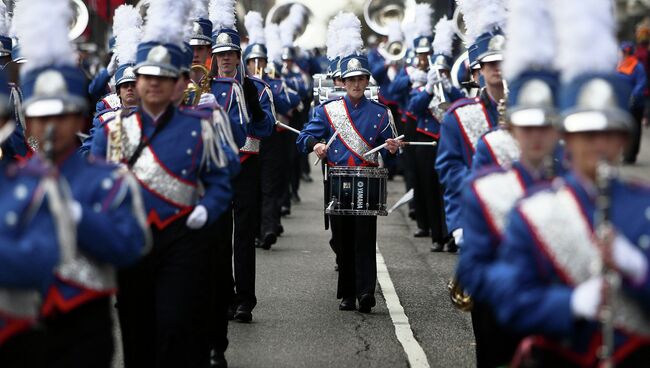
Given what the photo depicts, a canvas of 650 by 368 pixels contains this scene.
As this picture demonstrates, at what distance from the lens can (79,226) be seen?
545 centimetres

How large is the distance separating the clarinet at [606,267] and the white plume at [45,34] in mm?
2441

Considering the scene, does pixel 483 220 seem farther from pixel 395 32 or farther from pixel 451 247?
pixel 395 32

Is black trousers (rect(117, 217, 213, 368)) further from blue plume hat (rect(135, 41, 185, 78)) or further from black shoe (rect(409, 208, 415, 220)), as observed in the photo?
black shoe (rect(409, 208, 415, 220))

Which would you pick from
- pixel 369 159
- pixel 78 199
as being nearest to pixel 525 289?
pixel 78 199

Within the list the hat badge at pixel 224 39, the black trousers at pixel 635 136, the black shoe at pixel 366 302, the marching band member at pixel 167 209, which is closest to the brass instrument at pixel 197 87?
the hat badge at pixel 224 39

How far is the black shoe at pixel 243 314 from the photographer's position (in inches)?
417

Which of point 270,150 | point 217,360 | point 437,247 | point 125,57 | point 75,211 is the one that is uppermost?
point 125,57

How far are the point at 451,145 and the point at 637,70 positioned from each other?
16543 millimetres

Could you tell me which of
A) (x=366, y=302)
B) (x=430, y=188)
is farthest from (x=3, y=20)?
(x=430, y=188)

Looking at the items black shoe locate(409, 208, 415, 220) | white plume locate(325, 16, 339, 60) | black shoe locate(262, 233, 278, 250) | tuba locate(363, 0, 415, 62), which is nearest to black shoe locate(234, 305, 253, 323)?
white plume locate(325, 16, 339, 60)

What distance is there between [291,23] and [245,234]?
556 inches

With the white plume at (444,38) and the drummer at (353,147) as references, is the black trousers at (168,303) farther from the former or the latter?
the white plume at (444,38)

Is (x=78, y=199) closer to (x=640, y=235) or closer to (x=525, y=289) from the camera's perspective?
(x=525, y=289)

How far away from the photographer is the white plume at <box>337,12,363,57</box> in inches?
479
